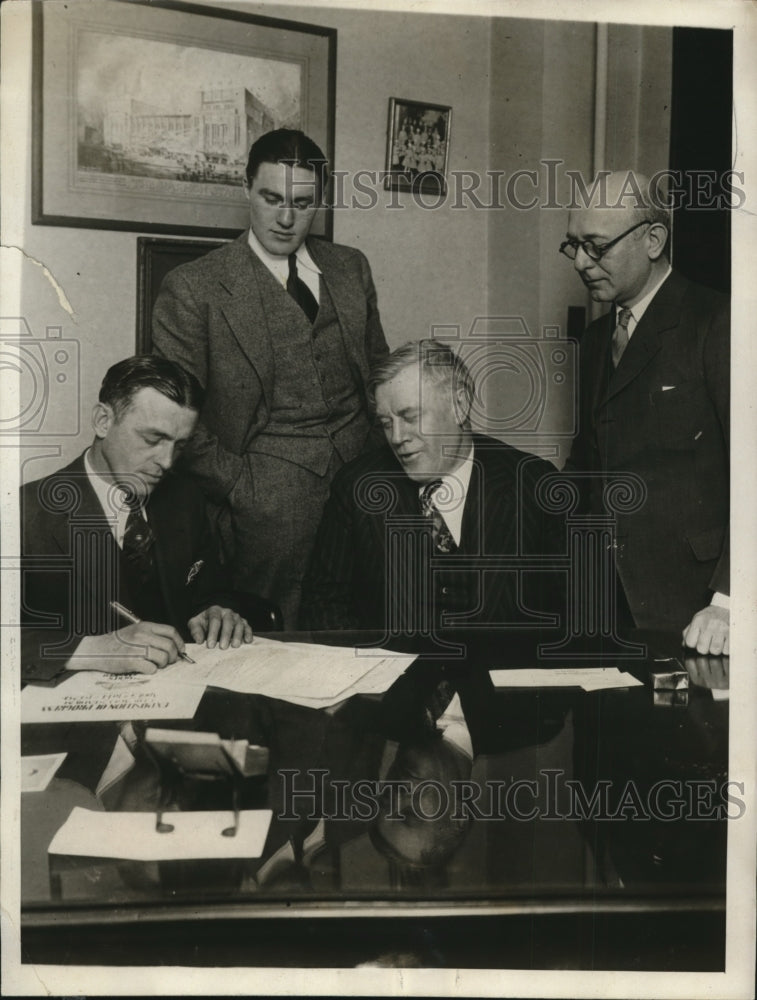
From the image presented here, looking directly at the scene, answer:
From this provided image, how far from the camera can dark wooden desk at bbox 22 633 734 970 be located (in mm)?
1096

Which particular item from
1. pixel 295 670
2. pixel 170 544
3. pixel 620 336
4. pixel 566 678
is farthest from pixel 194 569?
pixel 620 336

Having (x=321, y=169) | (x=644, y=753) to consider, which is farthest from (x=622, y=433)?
(x=321, y=169)

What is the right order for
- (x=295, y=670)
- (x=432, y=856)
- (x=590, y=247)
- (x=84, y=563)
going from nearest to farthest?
(x=432, y=856)
(x=295, y=670)
(x=84, y=563)
(x=590, y=247)

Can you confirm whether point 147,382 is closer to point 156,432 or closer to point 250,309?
point 156,432

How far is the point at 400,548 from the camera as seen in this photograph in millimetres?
1802

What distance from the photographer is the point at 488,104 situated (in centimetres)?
177

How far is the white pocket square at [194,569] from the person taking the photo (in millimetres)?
1776

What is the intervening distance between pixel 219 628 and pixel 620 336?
1.03 m

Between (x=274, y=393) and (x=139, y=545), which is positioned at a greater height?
(x=274, y=393)

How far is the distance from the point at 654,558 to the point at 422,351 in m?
0.65

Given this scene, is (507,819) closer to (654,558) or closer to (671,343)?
(654,558)

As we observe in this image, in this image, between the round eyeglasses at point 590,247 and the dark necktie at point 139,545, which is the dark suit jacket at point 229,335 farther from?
the round eyeglasses at point 590,247

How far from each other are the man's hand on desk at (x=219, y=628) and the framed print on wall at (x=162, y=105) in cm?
79

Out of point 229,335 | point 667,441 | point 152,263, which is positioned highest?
point 152,263
